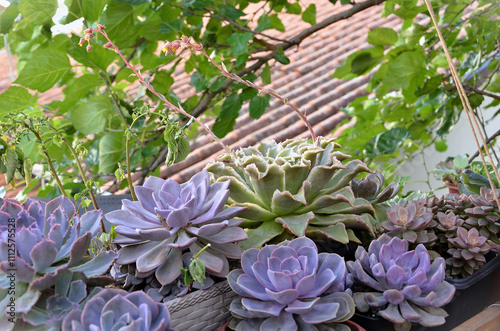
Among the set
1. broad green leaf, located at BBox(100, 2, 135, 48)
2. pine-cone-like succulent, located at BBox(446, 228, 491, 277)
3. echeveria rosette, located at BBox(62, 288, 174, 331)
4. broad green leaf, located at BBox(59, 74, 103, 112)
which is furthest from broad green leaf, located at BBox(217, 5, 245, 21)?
echeveria rosette, located at BBox(62, 288, 174, 331)

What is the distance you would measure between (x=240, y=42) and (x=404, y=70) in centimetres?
43

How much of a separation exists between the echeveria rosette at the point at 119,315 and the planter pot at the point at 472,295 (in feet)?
0.69

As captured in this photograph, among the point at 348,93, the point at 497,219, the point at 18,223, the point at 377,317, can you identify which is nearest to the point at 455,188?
the point at 497,219

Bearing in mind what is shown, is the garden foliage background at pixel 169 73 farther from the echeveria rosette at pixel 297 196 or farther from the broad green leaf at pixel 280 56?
the echeveria rosette at pixel 297 196

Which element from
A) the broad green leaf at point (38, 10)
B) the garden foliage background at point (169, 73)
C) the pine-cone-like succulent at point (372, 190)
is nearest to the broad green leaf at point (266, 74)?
the garden foliage background at point (169, 73)

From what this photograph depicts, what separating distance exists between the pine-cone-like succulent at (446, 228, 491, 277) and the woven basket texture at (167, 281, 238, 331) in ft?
0.86

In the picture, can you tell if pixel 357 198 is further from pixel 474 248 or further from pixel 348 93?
pixel 348 93

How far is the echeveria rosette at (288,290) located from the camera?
1.24 feet

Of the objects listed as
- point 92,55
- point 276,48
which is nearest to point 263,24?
point 276,48

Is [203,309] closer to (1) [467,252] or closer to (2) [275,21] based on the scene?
(1) [467,252]

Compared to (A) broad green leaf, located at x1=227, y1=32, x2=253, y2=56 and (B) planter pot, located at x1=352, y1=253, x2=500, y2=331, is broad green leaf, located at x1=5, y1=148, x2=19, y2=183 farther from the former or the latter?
(A) broad green leaf, located at x1=227, y1=32, x2=253, y2=56

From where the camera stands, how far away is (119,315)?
0.34 metres

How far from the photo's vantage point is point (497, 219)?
57 cm

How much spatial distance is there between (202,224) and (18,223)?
0.16 metres
